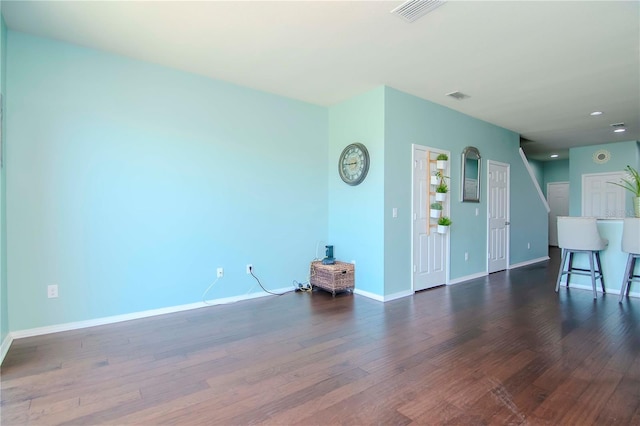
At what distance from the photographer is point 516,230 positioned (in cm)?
617

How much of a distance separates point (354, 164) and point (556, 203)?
856 cm

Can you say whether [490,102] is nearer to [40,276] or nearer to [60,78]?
[60,78]

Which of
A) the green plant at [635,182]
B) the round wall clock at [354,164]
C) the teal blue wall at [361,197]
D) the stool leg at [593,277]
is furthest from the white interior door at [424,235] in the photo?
the green plant at [635,182]

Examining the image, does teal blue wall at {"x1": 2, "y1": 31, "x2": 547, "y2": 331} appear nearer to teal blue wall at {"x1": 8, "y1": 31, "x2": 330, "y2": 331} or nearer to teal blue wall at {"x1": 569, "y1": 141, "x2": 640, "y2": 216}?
teal blue wall at {"x1": 8, "y1": 31, "x2": 330, "y2": 331}

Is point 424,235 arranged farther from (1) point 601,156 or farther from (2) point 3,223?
(1) point 601,156

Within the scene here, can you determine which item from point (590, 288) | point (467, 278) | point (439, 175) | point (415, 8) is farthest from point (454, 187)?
point (415, 8)

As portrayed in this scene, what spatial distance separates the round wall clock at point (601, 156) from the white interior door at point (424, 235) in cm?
547

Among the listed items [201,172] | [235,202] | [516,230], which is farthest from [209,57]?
[516,230]

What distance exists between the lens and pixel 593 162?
759 centimetres

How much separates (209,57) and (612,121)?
6.58 m

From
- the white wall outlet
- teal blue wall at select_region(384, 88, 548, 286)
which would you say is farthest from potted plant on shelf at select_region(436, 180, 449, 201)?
the white wall outlet

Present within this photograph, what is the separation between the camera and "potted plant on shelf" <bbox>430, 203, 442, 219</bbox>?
4441 millimetres

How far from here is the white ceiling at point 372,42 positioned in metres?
2.42

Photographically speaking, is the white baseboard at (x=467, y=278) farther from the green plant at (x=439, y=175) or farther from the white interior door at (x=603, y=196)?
the white interior door at (x=603, y=196)
